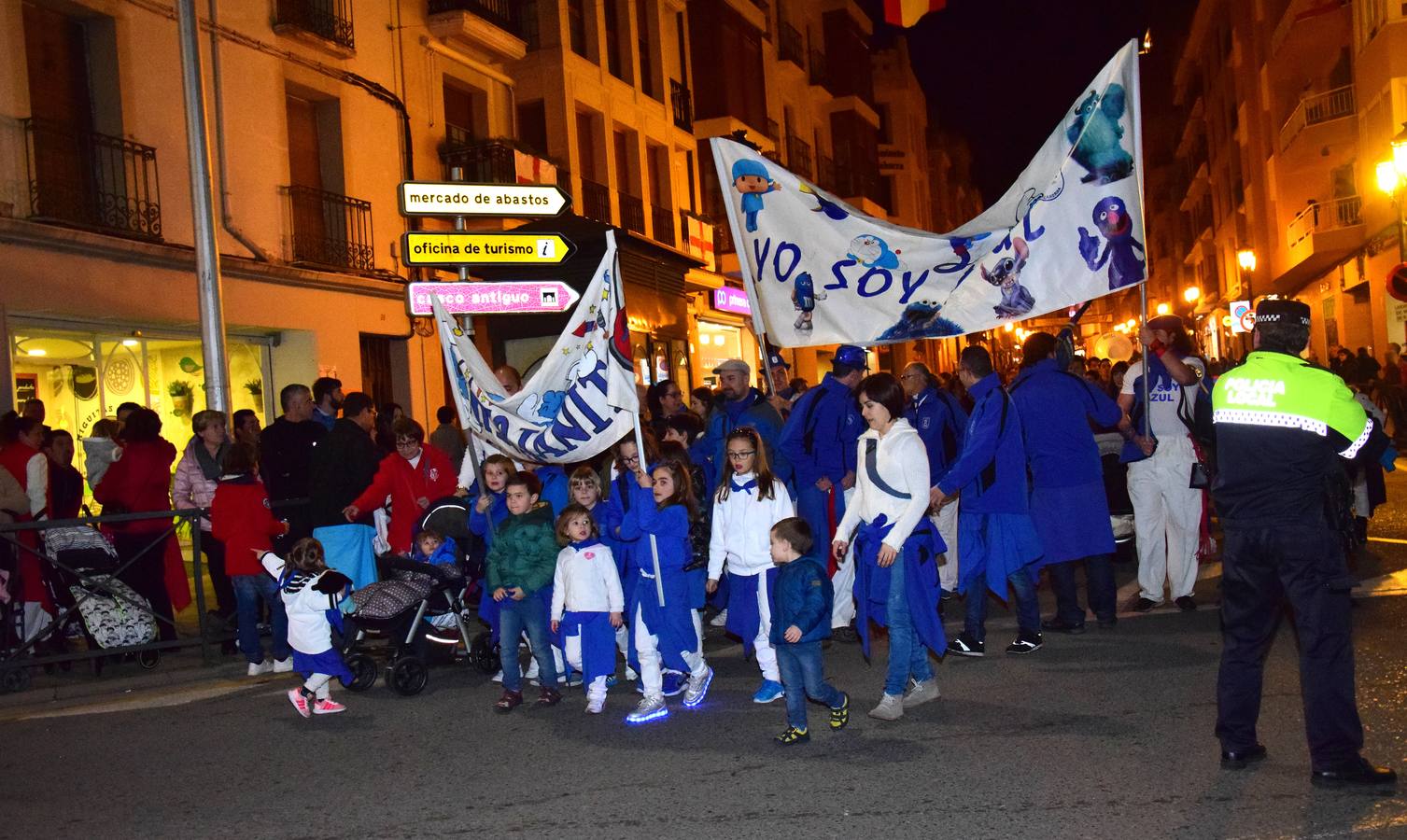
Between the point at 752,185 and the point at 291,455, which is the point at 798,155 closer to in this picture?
the point at 291,455

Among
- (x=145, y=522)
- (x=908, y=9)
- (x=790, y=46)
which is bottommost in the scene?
(x=145, y=522)

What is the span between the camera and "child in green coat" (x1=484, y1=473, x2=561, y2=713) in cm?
735

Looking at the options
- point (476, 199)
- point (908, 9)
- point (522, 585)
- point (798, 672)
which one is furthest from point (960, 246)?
point (908, 9)

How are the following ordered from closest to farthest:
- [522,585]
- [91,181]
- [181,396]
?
[522,585], [91,181], [181,396]

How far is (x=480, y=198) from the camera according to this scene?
10.5 m

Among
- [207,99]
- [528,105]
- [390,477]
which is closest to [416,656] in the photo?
[390,477]

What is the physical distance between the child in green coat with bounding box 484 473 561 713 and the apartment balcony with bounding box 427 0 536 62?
543 inches

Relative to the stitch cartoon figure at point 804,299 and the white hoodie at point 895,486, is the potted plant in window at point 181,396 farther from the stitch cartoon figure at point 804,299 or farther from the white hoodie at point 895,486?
the white hoodie at point 895,486

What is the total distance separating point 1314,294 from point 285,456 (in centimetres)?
3679

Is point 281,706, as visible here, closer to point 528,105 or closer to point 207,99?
point 207,99

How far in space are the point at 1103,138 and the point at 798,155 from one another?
27.7 m

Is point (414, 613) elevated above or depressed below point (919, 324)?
below

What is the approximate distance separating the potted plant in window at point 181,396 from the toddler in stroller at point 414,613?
8167 millimetres

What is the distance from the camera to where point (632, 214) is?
25453 millimetres
